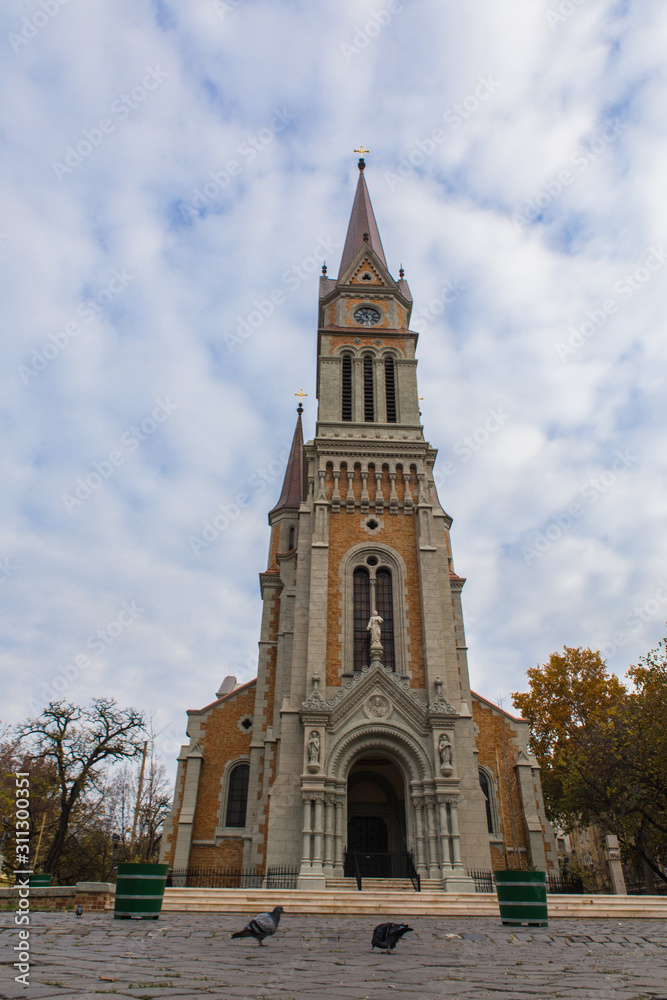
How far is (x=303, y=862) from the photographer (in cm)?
2136

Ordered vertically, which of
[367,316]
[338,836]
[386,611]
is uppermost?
[367,316]

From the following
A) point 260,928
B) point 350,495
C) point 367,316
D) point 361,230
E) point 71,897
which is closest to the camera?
point 260,928

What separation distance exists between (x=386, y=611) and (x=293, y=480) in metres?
14.3

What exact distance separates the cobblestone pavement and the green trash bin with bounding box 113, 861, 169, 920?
40cm

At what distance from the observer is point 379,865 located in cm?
2358

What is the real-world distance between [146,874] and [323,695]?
1343 cm

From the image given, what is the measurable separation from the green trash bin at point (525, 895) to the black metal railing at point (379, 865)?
10529mm

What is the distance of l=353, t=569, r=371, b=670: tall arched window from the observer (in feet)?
86.3

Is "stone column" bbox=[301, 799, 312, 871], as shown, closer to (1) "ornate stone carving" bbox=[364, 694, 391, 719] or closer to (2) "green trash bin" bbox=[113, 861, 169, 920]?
(1) "ornate stone carving" bbox=[364, 694, 391, 719]

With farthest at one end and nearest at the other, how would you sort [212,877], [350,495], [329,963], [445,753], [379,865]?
1. [350,495]
2. [212,877]
3. [379,865]
4. [445,753]
5. [329,963]

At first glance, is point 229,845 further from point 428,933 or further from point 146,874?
point 428,933

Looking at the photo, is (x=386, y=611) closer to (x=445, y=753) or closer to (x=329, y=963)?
(x=445, y=753)

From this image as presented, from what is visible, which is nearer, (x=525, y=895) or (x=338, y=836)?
(x=525, y=895)

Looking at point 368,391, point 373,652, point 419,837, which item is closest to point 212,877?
point 419,837
